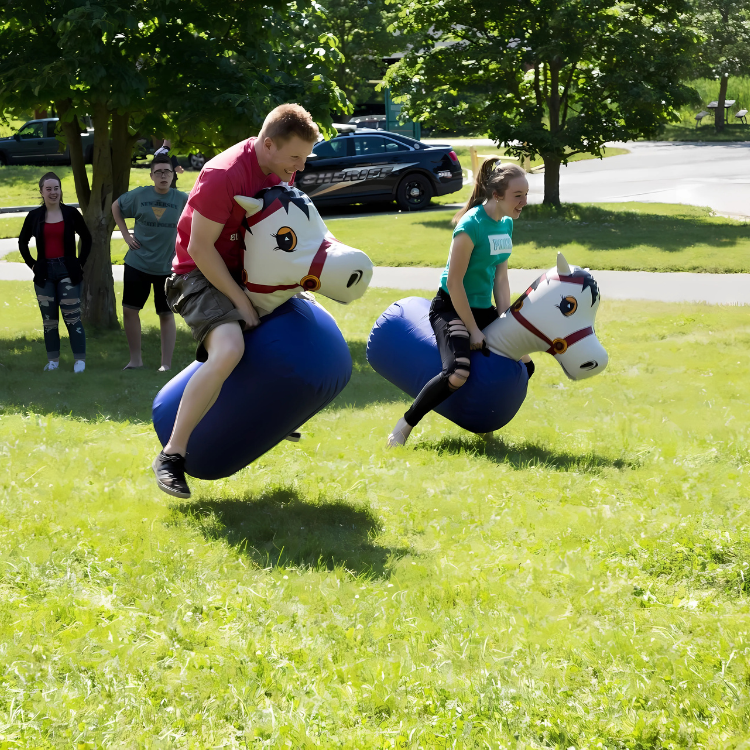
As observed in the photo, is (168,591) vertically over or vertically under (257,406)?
under

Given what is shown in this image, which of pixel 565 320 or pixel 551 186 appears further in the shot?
pixel 551 186

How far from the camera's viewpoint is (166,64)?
29.9 feet

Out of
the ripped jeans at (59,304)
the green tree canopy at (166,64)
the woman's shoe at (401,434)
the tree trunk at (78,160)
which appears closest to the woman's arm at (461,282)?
the woman's shoe at (401,434)

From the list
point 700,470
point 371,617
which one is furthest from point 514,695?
point 700,470

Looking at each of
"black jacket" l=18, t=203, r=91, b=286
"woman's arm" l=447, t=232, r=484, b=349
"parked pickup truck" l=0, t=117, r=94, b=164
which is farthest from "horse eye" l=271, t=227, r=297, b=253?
"parked pickup truck" l=0, t=117, r=94, b=164

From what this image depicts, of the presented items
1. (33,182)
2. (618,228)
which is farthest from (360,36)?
(618,228)

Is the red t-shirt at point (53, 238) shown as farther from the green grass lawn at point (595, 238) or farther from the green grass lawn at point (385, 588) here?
the green grass lawn at point (595, 238)

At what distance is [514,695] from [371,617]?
2.69 feet

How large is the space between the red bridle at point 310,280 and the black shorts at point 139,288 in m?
4.07

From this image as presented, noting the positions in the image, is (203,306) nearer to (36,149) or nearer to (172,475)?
(172,475)

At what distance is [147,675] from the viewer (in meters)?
3.53

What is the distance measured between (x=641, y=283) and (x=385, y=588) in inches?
375

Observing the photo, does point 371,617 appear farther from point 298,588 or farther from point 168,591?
point 168,591

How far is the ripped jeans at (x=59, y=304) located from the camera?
8.79 metres
